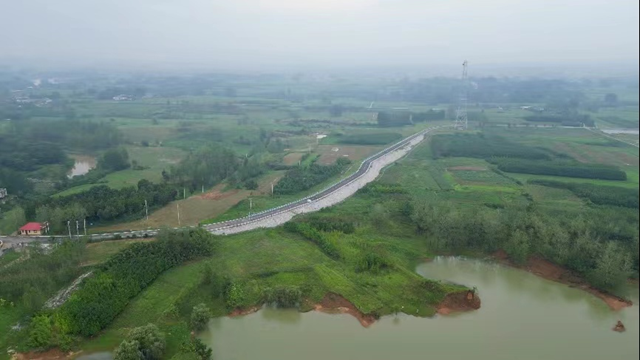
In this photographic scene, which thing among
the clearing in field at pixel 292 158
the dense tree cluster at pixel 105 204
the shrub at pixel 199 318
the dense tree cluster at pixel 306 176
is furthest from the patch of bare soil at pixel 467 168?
the shrub at pixel 199 318

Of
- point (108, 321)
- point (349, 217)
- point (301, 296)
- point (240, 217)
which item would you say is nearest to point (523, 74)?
point (349, 217)

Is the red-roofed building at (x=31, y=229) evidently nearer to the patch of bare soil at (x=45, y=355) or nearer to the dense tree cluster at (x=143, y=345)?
the patch of bare soil at (x=45, y=355)

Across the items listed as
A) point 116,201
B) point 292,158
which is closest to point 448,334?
point 116,201

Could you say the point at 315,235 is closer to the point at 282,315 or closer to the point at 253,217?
the point at 253,217

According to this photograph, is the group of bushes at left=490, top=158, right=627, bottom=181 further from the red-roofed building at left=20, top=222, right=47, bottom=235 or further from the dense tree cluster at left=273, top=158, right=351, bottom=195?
the red-roofed building at left=20, top=222, right=47, bottom=235

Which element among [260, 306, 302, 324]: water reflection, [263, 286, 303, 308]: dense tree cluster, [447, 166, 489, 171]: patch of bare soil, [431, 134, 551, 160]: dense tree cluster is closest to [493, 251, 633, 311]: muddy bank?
[263, 286, 303, 308]: dense tree cluster
